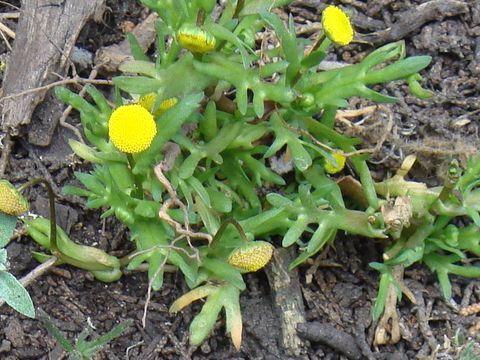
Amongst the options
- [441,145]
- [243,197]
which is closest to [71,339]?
[243,197]

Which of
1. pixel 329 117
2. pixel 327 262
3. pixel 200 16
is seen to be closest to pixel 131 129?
A: pixel 200 16

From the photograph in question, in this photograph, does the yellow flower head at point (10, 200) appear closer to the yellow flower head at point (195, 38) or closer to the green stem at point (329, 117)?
the yellow flower head at point (195, 38)

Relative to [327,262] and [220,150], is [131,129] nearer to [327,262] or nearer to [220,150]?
[220,150]

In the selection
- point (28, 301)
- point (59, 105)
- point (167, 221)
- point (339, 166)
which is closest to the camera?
point (28, 301)

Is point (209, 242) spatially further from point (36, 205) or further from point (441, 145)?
point (441, 145)

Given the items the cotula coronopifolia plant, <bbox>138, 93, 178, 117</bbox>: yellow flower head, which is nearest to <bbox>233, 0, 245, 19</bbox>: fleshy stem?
the cotula coronopifolia plant

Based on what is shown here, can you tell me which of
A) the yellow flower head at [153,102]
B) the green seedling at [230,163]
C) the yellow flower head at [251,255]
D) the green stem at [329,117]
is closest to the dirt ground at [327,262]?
the green seedling at [230,163]
